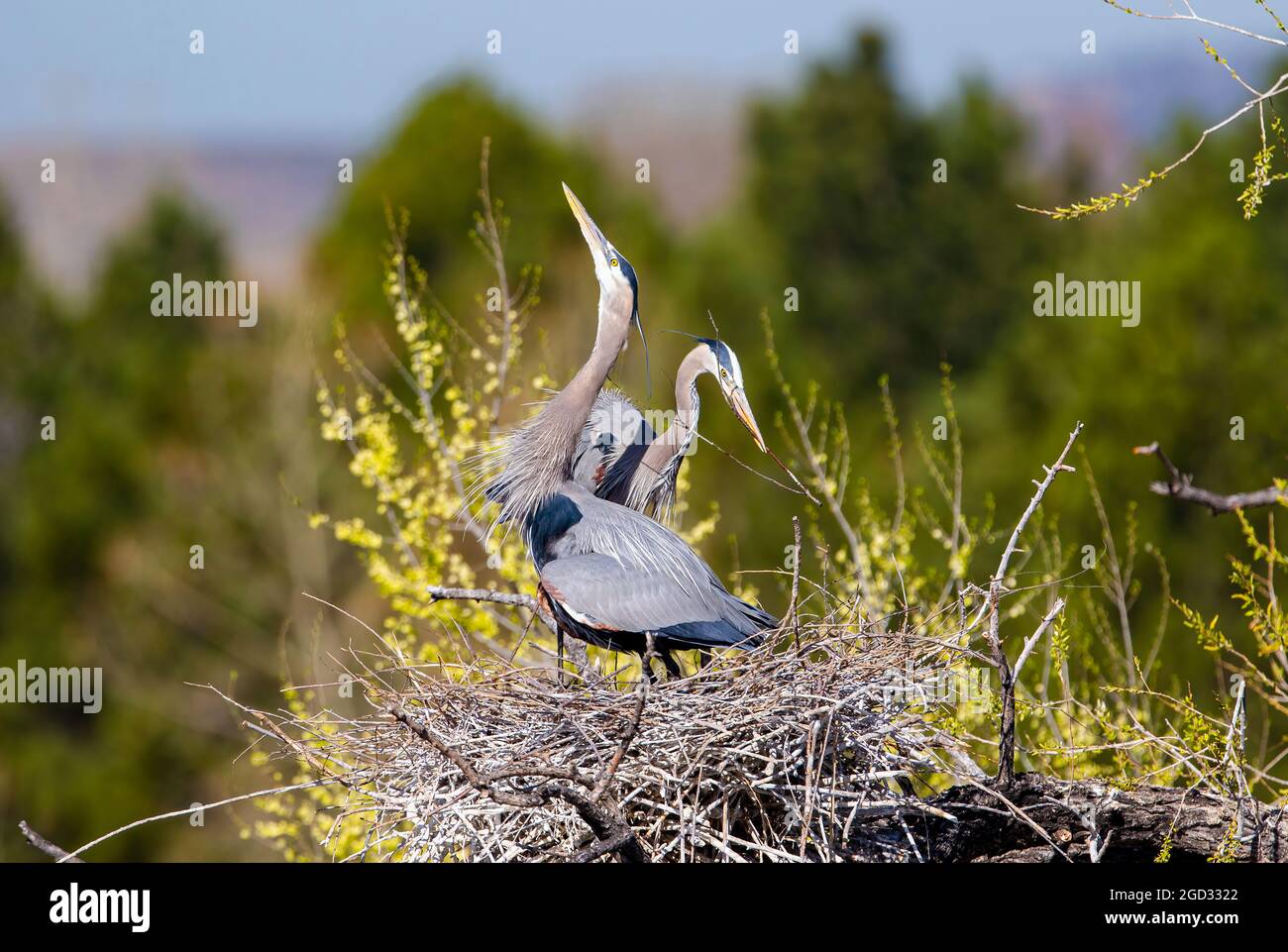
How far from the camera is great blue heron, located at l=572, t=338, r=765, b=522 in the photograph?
25.6 ft

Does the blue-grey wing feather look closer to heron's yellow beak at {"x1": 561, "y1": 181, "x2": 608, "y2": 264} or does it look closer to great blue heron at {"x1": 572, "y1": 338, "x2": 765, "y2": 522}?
great blue heron at {"x1": 572, "y1": 338, "x2": 765, "y2": 522}

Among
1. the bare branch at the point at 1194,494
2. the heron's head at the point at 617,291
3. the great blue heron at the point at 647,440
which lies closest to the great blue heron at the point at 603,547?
the heron's head at the point at 617,291

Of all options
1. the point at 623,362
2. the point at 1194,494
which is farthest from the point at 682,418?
the point at 623,362

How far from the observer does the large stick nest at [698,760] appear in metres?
5.89

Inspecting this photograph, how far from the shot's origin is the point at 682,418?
779 cm

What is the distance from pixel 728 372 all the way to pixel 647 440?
Answer: 0.68m

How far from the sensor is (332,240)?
29.5m

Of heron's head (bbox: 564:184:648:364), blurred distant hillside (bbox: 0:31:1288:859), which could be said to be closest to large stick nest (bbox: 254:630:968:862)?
heron's head (bbox: 564:184:648:364)

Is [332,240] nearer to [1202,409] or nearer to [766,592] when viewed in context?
[766,592]

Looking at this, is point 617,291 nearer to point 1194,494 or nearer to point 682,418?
point 682,418

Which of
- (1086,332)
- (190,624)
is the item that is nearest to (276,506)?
(190,624)

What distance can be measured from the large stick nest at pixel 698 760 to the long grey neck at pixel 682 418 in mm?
1640

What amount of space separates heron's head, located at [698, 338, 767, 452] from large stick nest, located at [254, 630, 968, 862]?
5.30 feet

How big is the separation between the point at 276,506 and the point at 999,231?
16201 mm
